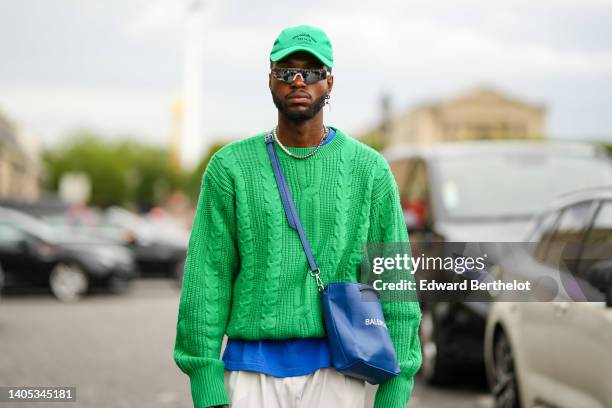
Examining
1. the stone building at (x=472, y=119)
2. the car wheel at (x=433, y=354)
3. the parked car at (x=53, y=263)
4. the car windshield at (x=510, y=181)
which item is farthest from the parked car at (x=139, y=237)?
the stone building at (x=472, y=119)

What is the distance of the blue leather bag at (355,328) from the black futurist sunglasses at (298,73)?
351 millimetres

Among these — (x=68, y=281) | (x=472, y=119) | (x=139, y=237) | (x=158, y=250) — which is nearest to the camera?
(x=68, y=281)

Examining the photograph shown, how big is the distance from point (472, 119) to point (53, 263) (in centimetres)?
8633

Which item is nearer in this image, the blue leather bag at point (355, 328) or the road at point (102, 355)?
the blue leather bag at point (355, 328)

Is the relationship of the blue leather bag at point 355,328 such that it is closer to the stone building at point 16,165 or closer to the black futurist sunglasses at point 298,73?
the black futurist sunglasses at point 298,73

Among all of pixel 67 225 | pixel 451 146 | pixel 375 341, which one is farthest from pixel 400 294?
pixel 67 225

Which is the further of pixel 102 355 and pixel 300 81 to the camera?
pixel 102 355

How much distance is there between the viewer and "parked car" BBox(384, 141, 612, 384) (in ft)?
27.4

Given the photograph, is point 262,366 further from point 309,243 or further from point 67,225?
point 67,225

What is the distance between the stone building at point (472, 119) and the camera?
9994 centimetres

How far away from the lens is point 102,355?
11.3m

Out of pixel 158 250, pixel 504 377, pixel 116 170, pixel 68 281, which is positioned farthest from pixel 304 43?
pixel 116 170

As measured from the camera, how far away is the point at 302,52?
316 centimetres

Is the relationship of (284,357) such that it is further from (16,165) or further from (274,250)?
(16,165)
